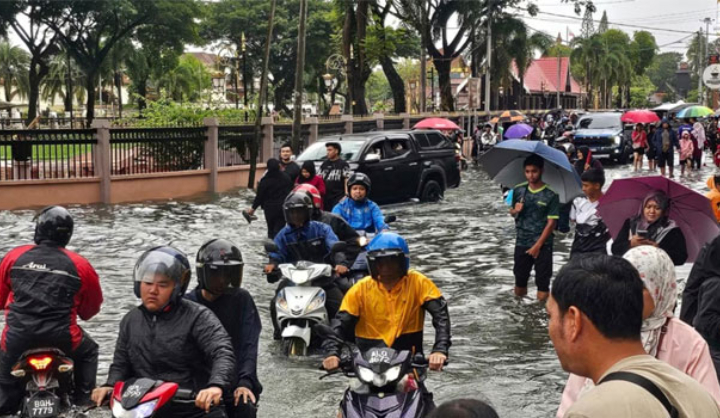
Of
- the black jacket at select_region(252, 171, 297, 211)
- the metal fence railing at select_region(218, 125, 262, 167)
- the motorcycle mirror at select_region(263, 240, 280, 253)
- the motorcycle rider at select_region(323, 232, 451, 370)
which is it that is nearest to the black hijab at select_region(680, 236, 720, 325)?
the motorcycle rider at select_region(323, 232, 451, 370)

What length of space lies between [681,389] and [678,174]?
28938 millimetres

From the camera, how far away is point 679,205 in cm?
742

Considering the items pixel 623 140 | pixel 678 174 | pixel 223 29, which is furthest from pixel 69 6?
pixel 678 174

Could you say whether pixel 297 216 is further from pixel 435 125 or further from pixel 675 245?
pixel 435 125

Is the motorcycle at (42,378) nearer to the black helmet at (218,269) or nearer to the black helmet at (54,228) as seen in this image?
the black helmet at (54,228)

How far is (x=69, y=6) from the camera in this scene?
49844mm

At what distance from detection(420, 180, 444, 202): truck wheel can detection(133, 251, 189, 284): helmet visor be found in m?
16.8

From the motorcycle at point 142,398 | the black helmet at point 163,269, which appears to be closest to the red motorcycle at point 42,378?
the black helmet at point 163,269

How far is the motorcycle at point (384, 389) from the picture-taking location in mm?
5066

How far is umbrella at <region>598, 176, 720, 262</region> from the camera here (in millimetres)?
7344

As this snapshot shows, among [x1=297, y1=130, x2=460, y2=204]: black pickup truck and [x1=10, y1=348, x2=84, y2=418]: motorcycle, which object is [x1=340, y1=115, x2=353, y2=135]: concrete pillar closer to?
[x1=297, y1=130, x2=460, y2=204]: black pickup truck

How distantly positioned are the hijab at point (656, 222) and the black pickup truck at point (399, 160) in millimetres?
11163

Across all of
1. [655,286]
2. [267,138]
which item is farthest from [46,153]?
[655,286]

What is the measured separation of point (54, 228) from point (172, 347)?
1931 millimetres
